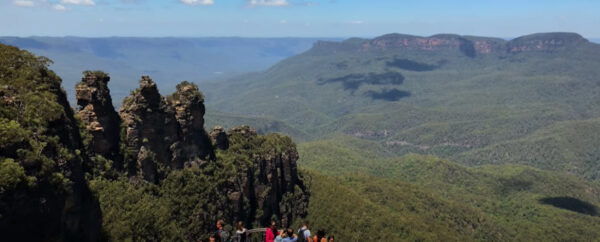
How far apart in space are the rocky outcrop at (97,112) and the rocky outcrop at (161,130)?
8.90 ft

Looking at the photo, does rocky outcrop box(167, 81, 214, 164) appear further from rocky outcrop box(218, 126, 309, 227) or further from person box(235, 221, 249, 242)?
person box(235, 221, 249, 242)

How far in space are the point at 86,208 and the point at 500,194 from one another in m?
142

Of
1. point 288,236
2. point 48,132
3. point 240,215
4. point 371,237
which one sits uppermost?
point 48,132

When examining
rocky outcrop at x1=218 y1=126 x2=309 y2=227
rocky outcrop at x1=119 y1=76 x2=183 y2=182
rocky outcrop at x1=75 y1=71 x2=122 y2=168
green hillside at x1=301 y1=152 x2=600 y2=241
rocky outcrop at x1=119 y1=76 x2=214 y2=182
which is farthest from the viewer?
green hillside at x1=301 y1=152 x2=600 y2=241

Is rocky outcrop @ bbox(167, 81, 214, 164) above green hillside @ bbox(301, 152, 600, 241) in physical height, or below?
above

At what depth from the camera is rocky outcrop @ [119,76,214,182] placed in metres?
51.2

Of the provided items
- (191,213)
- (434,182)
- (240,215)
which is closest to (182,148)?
(191,213)

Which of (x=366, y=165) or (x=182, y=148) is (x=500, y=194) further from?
(x=182, y=148)

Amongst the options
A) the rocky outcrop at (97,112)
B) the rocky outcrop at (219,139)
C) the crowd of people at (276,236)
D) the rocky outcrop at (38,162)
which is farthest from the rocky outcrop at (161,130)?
the crowd of people at (276,236)

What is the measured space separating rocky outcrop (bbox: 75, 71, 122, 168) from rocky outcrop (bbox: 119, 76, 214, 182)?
271 centimetres

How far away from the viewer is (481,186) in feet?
494

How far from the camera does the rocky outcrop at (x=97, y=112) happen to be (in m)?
45.7

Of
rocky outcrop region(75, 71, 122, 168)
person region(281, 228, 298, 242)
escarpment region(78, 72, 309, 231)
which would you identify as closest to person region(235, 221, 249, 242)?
person region(281, 228, 298, 242)

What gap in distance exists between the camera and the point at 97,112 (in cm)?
4662
